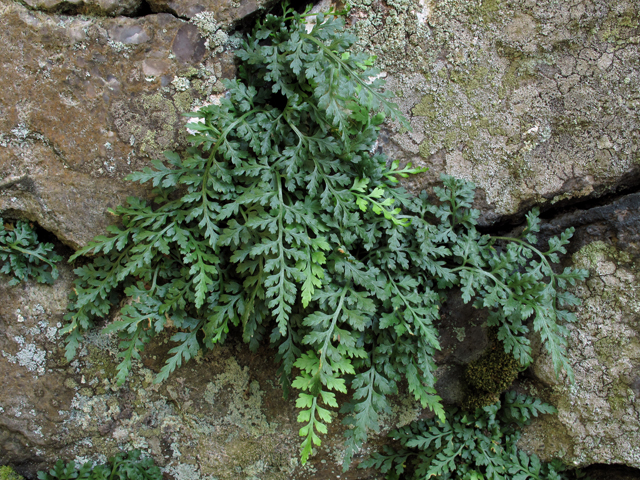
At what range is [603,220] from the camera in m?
2.79

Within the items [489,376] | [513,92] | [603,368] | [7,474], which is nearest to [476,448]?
[489,376]

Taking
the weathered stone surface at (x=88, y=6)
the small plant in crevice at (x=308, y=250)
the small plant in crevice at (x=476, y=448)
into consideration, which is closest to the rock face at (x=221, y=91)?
the weathered stone surface at (x=88, y=6)

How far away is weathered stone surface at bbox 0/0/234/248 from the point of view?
2.54 meters

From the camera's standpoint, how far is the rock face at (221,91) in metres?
2.61

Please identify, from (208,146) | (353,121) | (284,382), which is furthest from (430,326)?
(208,146)

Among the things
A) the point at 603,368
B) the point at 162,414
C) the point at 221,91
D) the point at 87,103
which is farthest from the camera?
the point at 162,414

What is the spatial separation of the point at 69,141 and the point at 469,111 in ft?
8.32

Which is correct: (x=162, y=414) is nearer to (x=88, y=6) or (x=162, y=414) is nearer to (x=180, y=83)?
(x=180, y=83)

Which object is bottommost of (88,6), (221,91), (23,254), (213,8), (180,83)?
(23,254)

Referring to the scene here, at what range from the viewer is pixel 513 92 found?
9.30 ft

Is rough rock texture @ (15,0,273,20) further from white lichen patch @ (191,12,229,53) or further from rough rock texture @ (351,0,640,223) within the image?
rough rock texture @ (351,0,640,223)

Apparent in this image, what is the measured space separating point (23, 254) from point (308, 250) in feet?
6.04

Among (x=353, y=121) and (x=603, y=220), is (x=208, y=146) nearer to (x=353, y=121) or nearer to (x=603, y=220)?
(x=353, y=121)

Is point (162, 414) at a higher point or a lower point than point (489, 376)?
higher
